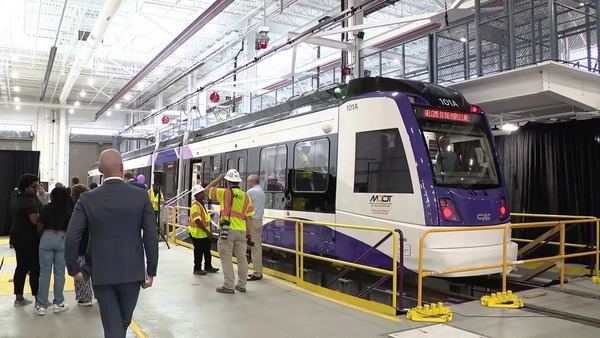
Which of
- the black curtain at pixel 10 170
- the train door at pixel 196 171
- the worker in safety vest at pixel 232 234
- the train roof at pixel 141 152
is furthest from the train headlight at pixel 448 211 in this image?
the train roof at pixel 141 152

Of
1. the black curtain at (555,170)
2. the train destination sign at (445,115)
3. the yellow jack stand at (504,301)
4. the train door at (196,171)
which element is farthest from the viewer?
the train door at (196,171)

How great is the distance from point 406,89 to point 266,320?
3.79m

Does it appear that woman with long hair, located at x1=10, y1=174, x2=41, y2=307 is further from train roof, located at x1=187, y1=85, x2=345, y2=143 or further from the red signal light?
the red signal light

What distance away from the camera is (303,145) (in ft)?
28.5

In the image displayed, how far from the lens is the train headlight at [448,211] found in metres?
6.47

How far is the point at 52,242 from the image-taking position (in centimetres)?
584

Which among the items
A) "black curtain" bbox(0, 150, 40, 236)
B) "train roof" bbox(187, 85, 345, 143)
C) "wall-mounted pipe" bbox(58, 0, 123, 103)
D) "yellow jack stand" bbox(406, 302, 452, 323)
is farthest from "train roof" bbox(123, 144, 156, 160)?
"yellow jack stand" bbox(406, 302, 452, 323)

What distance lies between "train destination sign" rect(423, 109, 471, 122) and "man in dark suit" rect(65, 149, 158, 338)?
15.1 ft

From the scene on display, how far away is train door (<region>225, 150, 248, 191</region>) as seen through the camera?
1067 centimetres

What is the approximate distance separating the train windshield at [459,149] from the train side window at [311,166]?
181cm

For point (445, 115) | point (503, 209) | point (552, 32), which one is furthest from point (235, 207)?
point (552, 32)

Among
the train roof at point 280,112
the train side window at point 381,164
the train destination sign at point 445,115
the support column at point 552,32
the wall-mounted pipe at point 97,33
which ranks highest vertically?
the wall-mounted pipe at point 97,33

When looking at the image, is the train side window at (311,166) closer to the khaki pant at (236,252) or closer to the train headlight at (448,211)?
the khaki pant at (236,252)

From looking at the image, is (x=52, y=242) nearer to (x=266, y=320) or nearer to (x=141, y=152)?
(x=266, y=320)
